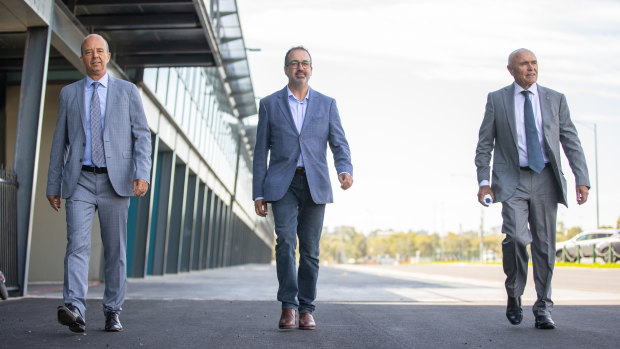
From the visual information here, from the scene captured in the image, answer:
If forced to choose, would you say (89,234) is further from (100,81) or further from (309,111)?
(309,111)

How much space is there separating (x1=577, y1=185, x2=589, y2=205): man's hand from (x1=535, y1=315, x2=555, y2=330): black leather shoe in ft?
3.09

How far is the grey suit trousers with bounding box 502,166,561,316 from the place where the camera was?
194 inches

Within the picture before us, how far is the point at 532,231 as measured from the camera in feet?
16.6

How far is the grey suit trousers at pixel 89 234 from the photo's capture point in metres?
4.34

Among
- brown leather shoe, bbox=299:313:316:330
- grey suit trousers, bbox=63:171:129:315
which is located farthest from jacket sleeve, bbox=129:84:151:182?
brown leather shoe, bbox=299:313:316:330

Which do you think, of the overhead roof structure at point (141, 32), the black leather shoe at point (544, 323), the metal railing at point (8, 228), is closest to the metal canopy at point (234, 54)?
the overhead roof structure at point (141, 32)

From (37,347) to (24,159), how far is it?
4.96m

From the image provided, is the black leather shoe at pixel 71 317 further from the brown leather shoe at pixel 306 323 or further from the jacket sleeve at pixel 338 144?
the jacket sleeve at pixel 338 144

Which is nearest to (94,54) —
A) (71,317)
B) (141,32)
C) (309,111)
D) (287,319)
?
(309,111)

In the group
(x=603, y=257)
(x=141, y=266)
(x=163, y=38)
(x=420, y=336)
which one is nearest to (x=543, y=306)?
(x=420, y=336)

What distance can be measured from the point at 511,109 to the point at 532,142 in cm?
35

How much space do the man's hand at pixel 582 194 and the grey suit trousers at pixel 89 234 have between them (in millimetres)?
3471

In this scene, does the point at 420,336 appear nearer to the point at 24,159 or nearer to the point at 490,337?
the point at 490,337

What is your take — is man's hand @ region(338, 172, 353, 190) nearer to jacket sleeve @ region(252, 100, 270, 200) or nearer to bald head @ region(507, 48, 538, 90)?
jacket sleeve @ region(252, 100, 270, 200)
